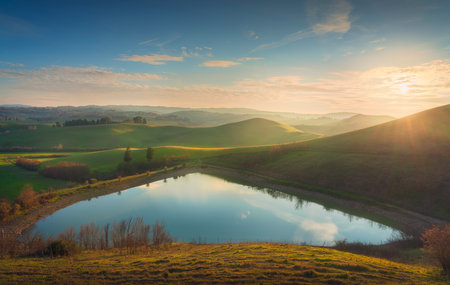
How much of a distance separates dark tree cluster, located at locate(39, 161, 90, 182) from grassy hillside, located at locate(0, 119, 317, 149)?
64791 mm

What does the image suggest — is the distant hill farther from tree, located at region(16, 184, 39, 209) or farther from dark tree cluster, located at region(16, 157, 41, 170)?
dark tree cluster, located at region(16, 157, 41, 170)

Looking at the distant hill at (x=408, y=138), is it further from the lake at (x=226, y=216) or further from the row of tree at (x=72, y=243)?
the row of tree at (x=72, y=243)

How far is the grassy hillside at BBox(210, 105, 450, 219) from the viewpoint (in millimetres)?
43312

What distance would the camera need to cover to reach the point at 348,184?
52.9 m

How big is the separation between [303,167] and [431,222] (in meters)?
31.6

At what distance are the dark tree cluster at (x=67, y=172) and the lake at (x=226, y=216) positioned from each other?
18607 mm

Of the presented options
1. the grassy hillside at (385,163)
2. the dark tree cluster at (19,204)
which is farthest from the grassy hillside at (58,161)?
the grassy hillside at (385,163)

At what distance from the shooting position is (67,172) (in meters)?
65.8

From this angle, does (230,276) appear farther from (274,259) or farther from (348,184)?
(348,184)

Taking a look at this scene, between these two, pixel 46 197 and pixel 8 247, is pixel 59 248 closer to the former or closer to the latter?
pixel 8 247

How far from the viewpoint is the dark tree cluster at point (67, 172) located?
64.5 meters

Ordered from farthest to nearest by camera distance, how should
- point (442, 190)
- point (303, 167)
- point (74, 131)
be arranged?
point (74, 131) → point (303, 167) → point (442, 190)

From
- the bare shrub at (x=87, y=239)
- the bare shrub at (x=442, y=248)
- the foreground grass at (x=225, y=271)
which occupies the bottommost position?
the bare shrub at (x=87, y=239)

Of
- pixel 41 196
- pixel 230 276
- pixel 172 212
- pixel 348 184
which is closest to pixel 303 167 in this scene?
pixel 348 184
